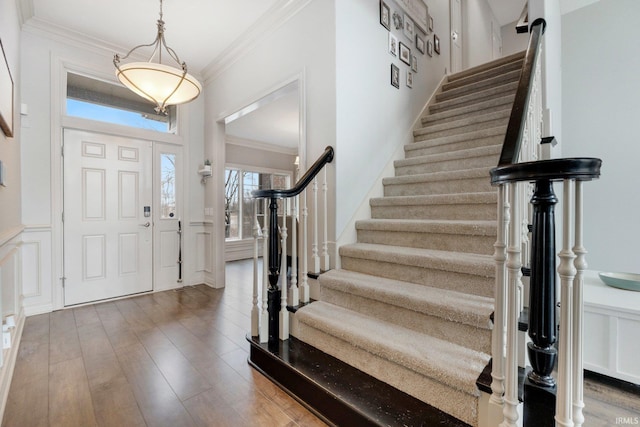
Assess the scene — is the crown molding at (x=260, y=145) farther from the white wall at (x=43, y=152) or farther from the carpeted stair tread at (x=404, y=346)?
the carpeted stair tread at (x=404, y=346)

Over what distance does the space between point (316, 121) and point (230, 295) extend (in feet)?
7.83

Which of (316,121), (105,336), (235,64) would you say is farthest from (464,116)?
(105,336)

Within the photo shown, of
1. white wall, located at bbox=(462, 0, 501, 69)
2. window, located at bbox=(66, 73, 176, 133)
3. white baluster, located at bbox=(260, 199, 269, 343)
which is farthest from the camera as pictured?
white wall, located at bbox=(462, 0, 501, 69)

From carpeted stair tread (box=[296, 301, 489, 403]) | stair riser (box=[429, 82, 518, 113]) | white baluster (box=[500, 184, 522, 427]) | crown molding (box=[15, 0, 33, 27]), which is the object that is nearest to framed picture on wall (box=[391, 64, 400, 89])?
stair riser (box=[429, 82, 518, 113])

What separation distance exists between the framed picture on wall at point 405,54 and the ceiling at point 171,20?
4.26 feet

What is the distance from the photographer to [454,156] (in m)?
2.64

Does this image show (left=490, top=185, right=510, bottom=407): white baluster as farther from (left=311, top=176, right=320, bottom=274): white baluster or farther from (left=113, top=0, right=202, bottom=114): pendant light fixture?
(left=113, top=0, right=202, bottom=114): pendant light fixture

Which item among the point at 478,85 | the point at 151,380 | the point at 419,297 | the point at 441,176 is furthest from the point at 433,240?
the point at 478,85

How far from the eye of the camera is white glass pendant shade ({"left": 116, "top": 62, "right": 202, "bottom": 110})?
208 centimetres

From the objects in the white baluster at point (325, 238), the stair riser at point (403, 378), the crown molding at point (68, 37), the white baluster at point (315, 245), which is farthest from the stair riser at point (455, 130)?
the crown molding at point (68, 37)

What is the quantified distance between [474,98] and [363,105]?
1711 millimetres

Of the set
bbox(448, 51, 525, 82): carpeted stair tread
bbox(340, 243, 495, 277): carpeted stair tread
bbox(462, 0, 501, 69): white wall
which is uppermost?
bbox(462, 0, 501, 69): white wall

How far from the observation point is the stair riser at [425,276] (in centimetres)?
160

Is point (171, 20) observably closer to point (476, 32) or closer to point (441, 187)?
point (441, 187)
